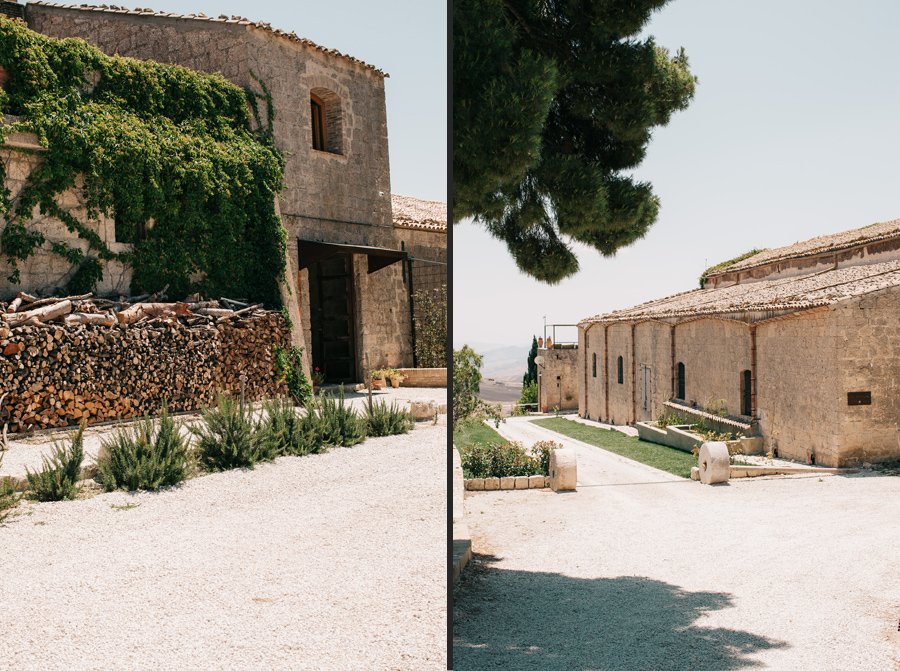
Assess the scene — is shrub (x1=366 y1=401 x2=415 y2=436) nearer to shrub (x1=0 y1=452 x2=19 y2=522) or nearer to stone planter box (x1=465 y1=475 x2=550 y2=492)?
stone planter box (x1=465 y1=475 x2=550 y2=492)

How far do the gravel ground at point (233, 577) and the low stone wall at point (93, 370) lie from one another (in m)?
0.63

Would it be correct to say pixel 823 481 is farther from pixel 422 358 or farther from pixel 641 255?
pixel 422 358

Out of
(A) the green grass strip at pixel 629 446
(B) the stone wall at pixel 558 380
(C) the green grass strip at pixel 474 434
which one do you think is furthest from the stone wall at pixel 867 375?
(C) the green grass strip at pixel 474 434

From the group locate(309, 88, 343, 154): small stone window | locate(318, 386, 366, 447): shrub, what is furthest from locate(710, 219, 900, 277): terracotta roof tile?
locate(309, 88, 343, 154): small stone window

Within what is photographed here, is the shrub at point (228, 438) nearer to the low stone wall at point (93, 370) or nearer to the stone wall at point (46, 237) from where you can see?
the low stone wall at point (93, 370)

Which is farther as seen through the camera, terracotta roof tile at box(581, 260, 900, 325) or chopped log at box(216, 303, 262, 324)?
chopped log at box(216, 303, 262, 324)

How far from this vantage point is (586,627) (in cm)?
280

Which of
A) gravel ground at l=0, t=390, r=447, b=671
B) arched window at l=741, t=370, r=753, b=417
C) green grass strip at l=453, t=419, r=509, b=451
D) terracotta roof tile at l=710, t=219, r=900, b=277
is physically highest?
terracotta roof tile at l=710, t=219, r=900, b=277

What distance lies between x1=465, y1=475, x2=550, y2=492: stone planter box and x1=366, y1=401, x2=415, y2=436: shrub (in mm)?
2349

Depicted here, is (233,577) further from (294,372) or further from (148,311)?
(294,372)

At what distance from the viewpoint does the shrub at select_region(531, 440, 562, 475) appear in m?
3.11

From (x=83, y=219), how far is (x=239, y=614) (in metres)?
4.08

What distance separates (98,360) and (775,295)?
A: 4.18m

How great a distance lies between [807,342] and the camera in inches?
105
